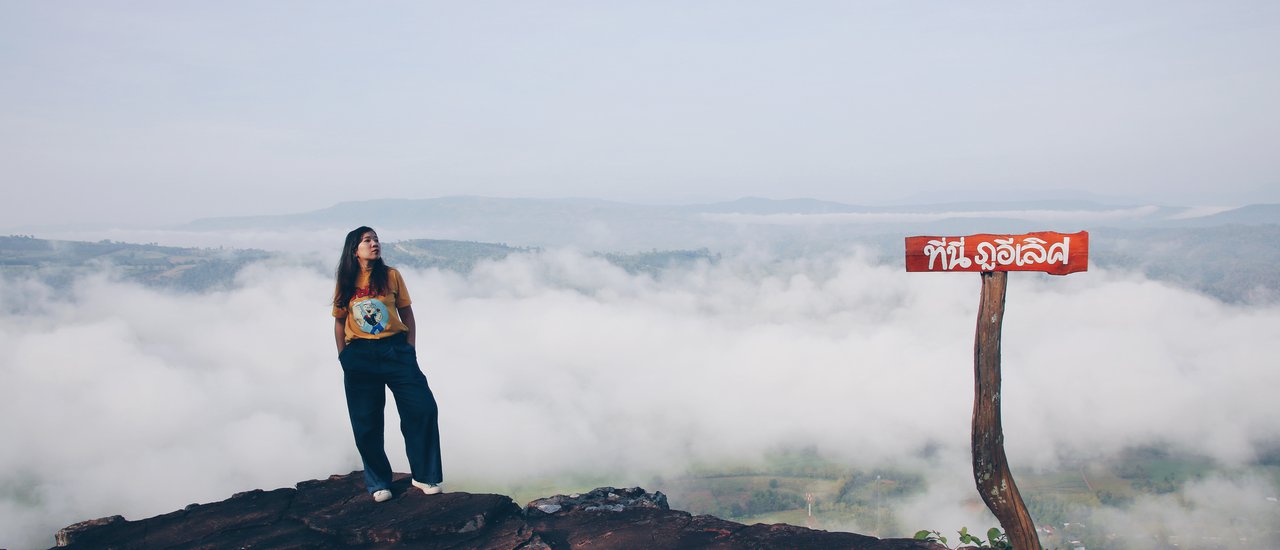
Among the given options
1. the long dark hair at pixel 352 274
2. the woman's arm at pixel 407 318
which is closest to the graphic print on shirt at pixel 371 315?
the long dark hair at pixel 352 274

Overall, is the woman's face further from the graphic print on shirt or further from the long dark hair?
the graphic print on shirt

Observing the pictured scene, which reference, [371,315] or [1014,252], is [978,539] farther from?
[371,315]

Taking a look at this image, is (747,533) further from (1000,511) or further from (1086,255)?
(1086,255)

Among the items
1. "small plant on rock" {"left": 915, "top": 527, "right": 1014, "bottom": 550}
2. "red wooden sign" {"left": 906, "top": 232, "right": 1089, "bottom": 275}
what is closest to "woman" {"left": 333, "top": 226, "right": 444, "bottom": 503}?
"small plant on rock" {"left": 915, "top": 527, "right": 1014, "bottom": 550}

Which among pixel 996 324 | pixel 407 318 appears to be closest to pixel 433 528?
pixel 407 318

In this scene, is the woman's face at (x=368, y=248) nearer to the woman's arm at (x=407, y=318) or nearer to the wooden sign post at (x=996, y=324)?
the woman's arm at (x=407, y=318)

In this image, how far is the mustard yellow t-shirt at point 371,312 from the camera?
8.41 metres

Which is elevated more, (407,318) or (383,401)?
(407,318)

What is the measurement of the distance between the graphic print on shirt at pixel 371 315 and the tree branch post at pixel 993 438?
6677mm

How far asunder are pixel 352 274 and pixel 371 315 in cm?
54

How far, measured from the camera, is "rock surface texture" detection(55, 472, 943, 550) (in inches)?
310

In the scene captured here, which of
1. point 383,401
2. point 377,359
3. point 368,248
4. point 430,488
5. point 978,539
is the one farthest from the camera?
point 430,488

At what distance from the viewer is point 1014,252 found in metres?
7.79

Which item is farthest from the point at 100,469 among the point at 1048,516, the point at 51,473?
the point at 1048,516
